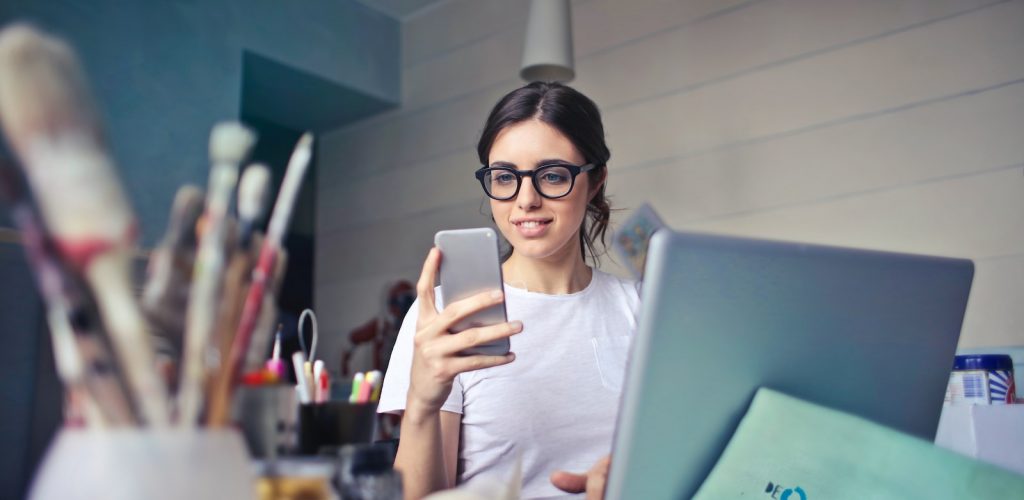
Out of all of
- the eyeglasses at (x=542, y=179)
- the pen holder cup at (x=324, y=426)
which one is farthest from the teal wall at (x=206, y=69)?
the pen holder cup at (x=324, y=426)

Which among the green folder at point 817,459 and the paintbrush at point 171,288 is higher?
the paintbrush at point 171,288

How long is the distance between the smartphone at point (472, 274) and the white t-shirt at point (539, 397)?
307mm

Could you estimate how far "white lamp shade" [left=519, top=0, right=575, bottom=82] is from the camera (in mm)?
2512

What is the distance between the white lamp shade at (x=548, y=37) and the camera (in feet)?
8.24

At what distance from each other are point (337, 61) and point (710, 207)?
1806 mm

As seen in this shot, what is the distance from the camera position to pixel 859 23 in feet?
7.84

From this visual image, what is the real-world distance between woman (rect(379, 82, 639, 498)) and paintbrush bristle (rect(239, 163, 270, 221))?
69 centimetres

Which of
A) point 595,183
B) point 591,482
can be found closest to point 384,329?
point 595,183

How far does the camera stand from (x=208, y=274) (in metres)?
0.43

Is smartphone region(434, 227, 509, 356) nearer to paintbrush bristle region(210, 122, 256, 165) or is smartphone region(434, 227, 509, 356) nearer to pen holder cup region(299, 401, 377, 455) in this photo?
pen holder cup region(299, 401, 377, 455)

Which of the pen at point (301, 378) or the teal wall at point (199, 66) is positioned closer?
the pen at point (301, 378)

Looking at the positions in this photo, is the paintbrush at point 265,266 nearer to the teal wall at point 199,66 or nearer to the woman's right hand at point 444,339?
the woman's right hand at point 444,339

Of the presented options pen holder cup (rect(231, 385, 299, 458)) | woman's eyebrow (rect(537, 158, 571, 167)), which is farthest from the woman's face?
pen holder cup (rect(231, 385, 299, 458))

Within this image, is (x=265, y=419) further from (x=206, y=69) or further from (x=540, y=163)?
(x=206, y=69)
